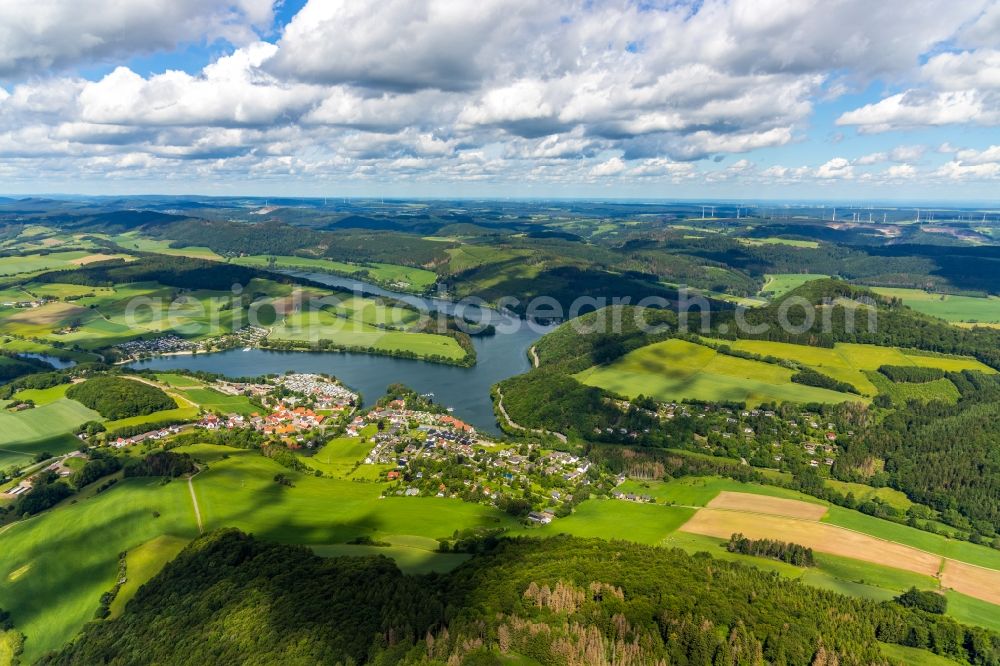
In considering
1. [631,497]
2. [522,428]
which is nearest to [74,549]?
[522,428]

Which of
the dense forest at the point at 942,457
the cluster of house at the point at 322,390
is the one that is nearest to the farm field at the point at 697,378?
the dense forest at the point at 942,457

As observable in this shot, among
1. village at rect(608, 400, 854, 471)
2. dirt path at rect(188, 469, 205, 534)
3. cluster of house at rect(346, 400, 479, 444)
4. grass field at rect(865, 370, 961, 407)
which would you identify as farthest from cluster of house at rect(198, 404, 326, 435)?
grass field at rect(865, 370, 961, 407)

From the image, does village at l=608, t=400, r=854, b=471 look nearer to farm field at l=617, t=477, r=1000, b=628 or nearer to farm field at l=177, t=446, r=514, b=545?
farm field at l=617, t=477, r=1000, b=628

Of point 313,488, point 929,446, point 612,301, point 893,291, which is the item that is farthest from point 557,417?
point 893,291

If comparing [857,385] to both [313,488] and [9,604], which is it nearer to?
[313,488]

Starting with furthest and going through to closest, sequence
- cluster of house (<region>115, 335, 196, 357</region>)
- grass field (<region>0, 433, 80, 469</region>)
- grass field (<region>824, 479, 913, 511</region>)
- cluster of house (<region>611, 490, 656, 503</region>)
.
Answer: cluster of house (<region>115, 335, 196, 357</region>), grass field (<region>0, 433, 80, 469</region>), cluster of house (<region>611, 490, 656, 503</region>), grass field (<region>824, 479, 913, 511</region>)

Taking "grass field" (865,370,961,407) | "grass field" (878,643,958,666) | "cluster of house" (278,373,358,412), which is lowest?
"cluster of house" (278,373,358,412)

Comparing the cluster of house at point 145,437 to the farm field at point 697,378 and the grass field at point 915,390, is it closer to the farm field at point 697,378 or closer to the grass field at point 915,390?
the farm field at point 697,378
